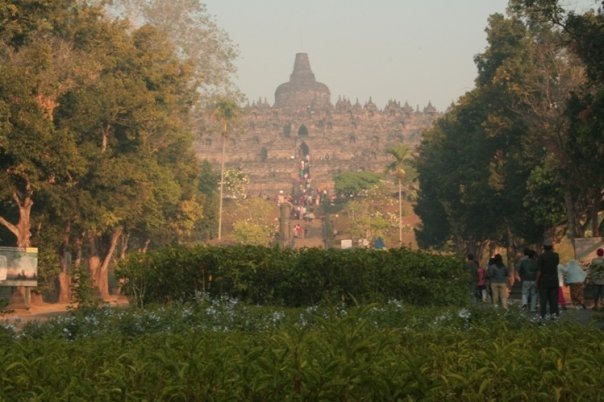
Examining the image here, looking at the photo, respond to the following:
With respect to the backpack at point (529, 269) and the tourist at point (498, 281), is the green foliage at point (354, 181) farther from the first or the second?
the backpack at point (529, 269)

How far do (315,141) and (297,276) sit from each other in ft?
548

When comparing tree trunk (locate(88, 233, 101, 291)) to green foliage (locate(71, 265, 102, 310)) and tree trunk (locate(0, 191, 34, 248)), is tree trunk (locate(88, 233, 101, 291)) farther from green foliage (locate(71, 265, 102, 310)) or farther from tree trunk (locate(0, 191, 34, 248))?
green foliage (locate(71, 265, 102, 310))

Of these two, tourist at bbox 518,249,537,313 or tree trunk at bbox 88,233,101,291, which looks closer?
tourist at bbox 518,249,537,313

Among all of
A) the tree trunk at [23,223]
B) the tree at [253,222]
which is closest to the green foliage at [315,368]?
the tree trunk at [23,223]

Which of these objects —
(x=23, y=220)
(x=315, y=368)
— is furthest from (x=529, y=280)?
(x=23, y=220)

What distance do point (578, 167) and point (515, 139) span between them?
57.9ft

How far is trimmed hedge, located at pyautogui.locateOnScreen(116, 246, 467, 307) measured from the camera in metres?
17.5

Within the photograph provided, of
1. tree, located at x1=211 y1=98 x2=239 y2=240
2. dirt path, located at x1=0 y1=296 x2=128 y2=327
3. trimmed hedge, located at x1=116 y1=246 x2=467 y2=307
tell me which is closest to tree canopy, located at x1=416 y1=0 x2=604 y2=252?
trimmed hedge, located at x1=116 y1=246 x2=467 y2=307

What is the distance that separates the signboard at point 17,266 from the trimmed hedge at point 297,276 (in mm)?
11348

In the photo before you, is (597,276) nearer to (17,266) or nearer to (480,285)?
(480,285)

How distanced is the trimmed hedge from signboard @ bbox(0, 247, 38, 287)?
37.2 feet

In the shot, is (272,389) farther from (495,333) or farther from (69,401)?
(495,333)

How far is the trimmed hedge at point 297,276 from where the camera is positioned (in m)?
17.5

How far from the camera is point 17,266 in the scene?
2984 centimetres
